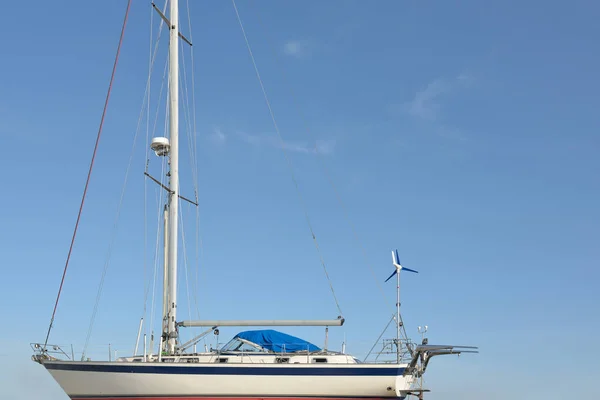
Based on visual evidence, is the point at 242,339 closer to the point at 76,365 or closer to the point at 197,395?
the point at 197,395

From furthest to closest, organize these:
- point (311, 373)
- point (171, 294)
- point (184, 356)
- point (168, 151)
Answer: point (168, 151)
point (171, 294)
point (184, 356)
point (311, 373)

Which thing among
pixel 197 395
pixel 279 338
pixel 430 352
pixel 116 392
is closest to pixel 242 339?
pixel 279 338

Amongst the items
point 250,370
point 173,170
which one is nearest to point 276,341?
point 250,370

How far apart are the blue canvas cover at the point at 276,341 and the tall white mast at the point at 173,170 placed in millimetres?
2852

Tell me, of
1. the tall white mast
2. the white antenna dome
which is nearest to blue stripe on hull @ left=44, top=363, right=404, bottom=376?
the tall white mast

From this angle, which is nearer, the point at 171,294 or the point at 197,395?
the point at 197,395

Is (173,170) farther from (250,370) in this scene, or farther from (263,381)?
(263,381)

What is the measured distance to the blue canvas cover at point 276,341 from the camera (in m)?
24.2

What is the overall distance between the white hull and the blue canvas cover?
1914mm

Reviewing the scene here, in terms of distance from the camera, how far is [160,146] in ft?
90.0

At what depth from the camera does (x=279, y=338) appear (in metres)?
24.7

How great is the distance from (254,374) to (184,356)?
9.87 feet

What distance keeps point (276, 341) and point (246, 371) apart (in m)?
2.57

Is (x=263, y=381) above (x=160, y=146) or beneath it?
beneath
